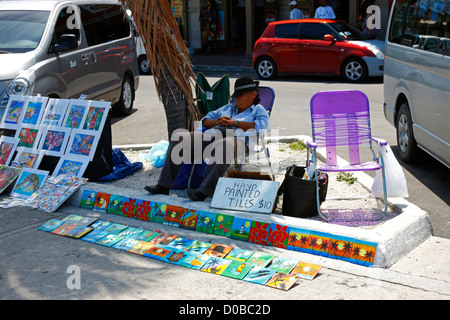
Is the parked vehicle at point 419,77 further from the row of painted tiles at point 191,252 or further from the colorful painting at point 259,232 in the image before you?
the row of painted tiles at point 191,252

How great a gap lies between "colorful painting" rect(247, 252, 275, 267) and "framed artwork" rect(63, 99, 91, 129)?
118 inches

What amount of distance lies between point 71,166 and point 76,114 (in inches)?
25.2

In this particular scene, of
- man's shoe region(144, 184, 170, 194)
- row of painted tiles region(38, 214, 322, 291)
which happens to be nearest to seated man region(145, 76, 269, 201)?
man's shoe region(144, 184, 170, 194)

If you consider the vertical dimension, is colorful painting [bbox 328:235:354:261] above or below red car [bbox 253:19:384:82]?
below

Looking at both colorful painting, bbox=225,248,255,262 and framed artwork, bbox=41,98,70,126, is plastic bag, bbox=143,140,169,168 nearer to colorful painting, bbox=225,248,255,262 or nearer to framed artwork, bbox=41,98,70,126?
framed artwork, bbox=41,98,70,126

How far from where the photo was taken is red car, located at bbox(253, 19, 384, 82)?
48.4 feet

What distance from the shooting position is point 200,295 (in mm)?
4391

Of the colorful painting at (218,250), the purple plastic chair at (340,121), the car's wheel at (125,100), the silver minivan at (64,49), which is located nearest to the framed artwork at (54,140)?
the silver minivan at (64,49)

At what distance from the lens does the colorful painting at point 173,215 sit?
5.81 m

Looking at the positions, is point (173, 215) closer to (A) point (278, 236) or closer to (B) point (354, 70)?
(A) point (278, 236)

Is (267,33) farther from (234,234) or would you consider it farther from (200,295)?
(200,295)

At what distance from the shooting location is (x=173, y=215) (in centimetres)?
585

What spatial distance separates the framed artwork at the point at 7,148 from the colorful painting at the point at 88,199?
4.43 feet

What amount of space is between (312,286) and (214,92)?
3.52m
